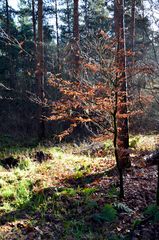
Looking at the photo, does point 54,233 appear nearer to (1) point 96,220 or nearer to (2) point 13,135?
(1) point 96,220

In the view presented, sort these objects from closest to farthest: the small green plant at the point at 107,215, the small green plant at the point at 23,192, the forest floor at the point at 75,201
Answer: the forest floor at the point at 75,201
the small green plant at the point at 107,215
the small green plant at the point at 23,192

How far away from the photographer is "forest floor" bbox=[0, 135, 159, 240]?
561 cm

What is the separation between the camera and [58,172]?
915 cm

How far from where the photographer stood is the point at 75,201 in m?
6.80

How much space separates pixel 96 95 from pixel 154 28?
202 cm

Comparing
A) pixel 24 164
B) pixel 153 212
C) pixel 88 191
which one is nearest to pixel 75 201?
pixel 88 191

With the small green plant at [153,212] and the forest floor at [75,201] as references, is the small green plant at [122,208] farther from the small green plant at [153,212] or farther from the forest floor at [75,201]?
the small green plant at [153,212]

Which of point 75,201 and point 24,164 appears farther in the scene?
point 24,164

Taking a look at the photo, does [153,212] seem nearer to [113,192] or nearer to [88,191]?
[113,192]

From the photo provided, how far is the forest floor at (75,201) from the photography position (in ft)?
18.4

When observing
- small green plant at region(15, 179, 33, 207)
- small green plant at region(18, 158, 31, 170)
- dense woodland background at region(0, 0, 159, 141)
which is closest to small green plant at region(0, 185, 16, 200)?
small green plant at region(15, 179, 33, 207)

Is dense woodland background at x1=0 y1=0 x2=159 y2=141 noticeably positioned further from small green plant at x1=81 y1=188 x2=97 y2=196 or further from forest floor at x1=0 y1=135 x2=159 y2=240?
small green plant at x1=81 y1=188 x2=97 y2=196

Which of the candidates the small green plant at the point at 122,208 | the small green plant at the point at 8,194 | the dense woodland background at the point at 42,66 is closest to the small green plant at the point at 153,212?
the small green plant at the point at 122,208

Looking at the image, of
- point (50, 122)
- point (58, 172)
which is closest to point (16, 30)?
point (50, 122)
